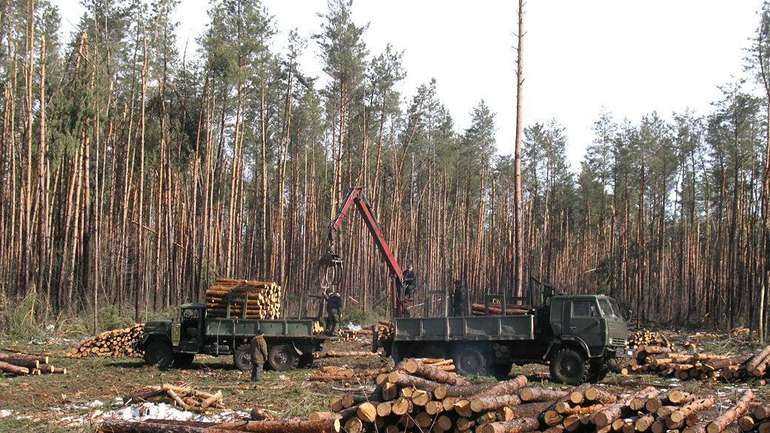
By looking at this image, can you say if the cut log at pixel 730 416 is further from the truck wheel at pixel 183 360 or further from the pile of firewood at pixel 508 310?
the truck wheel at pixel 183 360

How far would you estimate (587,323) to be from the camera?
55.7 feet

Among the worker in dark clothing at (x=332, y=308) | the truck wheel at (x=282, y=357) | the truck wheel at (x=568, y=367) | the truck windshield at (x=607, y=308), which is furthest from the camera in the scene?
the worker in dark clothing at (x=332, y=308)

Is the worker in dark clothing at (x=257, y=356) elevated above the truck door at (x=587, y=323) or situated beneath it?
situated beneath

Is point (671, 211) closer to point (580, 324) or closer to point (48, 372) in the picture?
point (580, 324)

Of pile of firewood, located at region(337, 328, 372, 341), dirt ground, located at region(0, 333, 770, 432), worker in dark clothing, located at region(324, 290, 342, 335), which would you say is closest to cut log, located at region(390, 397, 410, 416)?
dirt ground, located at region(0, 333, 770, 432)

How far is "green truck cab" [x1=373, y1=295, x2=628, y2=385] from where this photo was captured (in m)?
16.9

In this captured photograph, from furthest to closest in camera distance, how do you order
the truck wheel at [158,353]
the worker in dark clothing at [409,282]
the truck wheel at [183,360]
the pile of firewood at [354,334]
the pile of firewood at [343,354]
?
the pile of firewood at [354,334]
the worker in dark clothing at [409,282]
the pile of firewood at [343,354]
the truck wheel at [183,360]
the truck wheel at [158,353]

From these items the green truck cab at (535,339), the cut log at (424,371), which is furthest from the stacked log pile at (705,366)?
the cut log at (424,371)

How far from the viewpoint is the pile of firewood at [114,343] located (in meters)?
22.1

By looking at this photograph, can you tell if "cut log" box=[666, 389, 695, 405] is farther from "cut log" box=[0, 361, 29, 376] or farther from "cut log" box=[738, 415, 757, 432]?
"cut log" box=[0, 361, 29, 376]

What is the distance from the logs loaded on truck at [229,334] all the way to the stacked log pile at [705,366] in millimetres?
7804

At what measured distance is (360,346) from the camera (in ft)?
83.8

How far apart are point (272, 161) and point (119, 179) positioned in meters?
17.4

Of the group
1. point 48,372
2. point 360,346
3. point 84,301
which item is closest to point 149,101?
point 84,301
